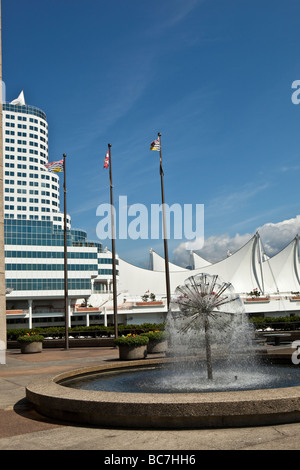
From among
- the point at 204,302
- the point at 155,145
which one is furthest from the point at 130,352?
the point at 155,145

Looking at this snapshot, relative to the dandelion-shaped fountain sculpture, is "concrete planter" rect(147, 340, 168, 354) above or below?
below

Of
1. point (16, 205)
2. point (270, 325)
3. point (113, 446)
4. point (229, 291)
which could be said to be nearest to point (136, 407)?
point (113, 446)

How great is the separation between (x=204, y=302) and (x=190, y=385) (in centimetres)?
207

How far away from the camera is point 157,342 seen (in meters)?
22.7

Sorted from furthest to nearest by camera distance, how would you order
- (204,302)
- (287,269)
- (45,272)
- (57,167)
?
(287,269) < (45,272) < (57,167) < (204,302)

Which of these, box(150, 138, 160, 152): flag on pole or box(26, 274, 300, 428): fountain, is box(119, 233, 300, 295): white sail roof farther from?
box(26, 274, 300, 428): fountain

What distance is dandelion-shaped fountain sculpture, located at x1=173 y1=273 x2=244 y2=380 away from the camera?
37.9ft

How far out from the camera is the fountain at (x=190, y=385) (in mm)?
7164

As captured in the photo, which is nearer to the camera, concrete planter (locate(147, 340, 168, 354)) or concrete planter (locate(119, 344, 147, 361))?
concrete planter (locate(119, 344, 147, 361))

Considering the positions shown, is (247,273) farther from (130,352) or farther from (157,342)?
(130,352)

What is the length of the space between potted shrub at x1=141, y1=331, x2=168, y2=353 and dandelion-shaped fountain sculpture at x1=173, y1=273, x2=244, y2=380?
1039cm

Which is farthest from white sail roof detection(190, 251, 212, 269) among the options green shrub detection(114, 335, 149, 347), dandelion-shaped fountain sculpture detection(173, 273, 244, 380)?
dandelion-shaped fountain sculpture detection(173, 273, 244, 380)

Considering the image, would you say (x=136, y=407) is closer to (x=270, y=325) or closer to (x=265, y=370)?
(x=265, y=370)

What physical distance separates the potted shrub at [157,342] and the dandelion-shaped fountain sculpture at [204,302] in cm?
1039
